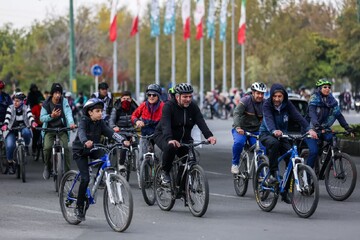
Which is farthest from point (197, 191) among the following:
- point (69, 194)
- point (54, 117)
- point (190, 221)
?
point (54, 117)

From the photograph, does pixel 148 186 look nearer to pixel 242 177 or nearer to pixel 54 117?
pixel 242 177

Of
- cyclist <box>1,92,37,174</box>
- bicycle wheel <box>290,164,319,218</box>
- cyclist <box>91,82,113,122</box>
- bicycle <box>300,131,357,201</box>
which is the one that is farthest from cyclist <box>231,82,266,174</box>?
cyclist <box>91,82,113,122</box>

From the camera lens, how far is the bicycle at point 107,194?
1241 cm

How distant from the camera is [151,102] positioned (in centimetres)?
1822

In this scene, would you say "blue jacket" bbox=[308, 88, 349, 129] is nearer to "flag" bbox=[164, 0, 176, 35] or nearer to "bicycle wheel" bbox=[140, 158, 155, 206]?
"bicycle wheel" bbox=[140, 158, 155, 206]

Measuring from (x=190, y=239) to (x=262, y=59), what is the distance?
85.0 meters

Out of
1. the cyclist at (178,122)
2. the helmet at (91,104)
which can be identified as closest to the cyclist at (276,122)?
the cyclist at (178,122)

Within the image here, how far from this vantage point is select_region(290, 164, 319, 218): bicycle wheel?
45.3 feet

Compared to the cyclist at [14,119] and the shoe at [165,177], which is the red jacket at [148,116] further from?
the shoe at [165,177]

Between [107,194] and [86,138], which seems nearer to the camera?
[107,194]

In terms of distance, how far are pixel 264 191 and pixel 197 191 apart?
1.20 meters

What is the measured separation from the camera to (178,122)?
1469 cm

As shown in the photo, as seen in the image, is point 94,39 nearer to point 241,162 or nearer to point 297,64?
point 297,64

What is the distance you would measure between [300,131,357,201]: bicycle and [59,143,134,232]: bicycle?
4.09 m
